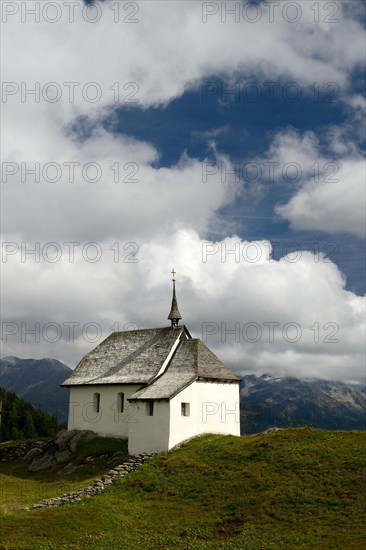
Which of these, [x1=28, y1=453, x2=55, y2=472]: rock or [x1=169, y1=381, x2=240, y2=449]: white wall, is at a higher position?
[x1=169, y1=381, x2=240, y2=449]: white wall

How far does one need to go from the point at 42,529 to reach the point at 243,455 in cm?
1597

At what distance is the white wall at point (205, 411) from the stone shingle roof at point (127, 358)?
5.45 metres

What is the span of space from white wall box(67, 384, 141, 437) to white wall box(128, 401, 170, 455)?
1009 millimetres

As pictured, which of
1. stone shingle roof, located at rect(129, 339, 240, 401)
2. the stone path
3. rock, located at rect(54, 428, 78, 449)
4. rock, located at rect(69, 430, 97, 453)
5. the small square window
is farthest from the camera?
rock, located at rect(54, 428, 78, 449)

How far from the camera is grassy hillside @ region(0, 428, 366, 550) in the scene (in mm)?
26062

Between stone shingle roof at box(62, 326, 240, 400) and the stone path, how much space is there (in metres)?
5.93

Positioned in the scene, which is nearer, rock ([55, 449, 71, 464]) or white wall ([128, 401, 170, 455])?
white wall ([128, 401, 170, 455])

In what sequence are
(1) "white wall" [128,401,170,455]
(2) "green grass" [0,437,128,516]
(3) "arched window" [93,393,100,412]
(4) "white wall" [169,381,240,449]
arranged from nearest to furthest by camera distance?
1. (2) "green grass" [0,437,128,516]
2. (1) "white wall" [128,401,170,455]
3. (4) "white wall" [169,381,240,449]
4. (3) "arched window" [93,393,100,412]

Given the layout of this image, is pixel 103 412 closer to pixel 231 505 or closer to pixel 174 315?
pixel 174 315

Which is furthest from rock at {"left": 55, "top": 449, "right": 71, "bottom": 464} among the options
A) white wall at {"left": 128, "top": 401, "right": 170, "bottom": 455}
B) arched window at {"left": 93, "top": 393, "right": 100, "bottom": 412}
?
white wall at {"left": 128, "top": 401, "right": 170, "bottom": 455}

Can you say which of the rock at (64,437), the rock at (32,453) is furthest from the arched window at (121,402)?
the rock at (32,453)

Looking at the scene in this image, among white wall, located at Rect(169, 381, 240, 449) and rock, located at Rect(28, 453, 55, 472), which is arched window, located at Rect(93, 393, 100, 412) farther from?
white wall, located at Rect(169, 381, 240, 449)

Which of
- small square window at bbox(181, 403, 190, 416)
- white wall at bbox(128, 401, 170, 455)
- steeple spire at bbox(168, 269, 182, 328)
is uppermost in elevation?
steeple spire at bbox(168, 269, 182, 328)

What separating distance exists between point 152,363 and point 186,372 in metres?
4.90
